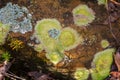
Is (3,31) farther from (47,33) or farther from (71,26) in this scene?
(71,26)

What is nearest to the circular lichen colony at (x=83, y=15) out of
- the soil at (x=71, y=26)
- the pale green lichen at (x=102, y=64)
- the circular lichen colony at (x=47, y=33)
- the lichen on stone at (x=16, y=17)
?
the soil at (x=71, y=26)

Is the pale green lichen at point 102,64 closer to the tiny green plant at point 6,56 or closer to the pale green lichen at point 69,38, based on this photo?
the pale green lichen at point 69,38

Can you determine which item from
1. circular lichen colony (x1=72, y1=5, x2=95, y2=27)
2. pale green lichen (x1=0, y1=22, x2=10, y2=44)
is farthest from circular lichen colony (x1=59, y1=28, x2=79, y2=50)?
pale green lichen (x1=0, y1=22, x2=10, y2=44)

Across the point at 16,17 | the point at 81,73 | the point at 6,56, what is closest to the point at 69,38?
the point at 81,73

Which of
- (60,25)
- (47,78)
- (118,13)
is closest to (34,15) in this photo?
(60,25)

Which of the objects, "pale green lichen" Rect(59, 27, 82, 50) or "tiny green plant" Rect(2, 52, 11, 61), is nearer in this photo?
"pale green lichen" Rect(59, 27, 82, 50)

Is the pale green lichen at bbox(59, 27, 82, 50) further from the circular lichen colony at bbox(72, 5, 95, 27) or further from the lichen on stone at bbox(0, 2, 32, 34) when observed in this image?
the lichen on stone at bbox(0, 2, 32, 34)

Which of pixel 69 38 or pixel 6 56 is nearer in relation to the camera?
pixel 69 38
